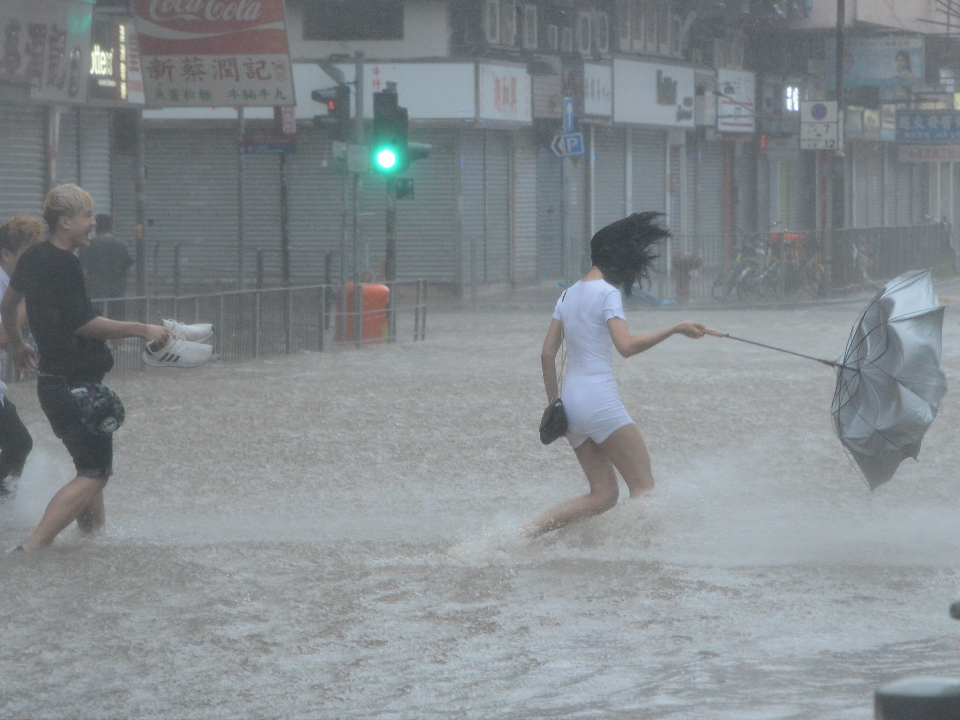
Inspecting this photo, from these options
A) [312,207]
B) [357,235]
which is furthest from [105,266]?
[312,207]

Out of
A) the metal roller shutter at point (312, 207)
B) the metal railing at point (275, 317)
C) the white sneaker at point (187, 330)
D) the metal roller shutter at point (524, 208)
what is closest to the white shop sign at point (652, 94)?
the metal roller shutter at point (524, 208)

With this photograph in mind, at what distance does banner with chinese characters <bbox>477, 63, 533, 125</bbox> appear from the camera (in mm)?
26672

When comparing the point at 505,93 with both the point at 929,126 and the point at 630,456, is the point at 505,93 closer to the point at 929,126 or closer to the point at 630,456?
the point at 929,126

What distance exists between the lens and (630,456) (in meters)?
6.57

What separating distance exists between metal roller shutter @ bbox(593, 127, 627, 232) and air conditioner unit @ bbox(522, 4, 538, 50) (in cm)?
353

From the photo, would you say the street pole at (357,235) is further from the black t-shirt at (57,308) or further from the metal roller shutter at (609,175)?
the metal roller shutter at (609,175)

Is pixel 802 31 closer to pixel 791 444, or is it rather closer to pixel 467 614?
pixel 791 444

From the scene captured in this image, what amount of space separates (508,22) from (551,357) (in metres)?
22.4

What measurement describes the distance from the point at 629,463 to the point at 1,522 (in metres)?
3.17

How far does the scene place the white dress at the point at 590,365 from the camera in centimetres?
648

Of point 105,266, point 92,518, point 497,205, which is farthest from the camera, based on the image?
point 497,205

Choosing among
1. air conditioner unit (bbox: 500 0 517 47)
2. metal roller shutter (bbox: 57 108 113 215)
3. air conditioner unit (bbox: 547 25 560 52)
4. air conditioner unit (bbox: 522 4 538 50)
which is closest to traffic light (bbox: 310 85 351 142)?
metal roller shutter (bbox: 57 108 113 215)

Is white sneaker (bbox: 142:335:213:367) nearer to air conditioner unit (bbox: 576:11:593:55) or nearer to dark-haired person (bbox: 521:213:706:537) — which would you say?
dark-haired person (bbox: 521:213:706:537)

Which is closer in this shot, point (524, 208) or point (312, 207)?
point (312, 207)
